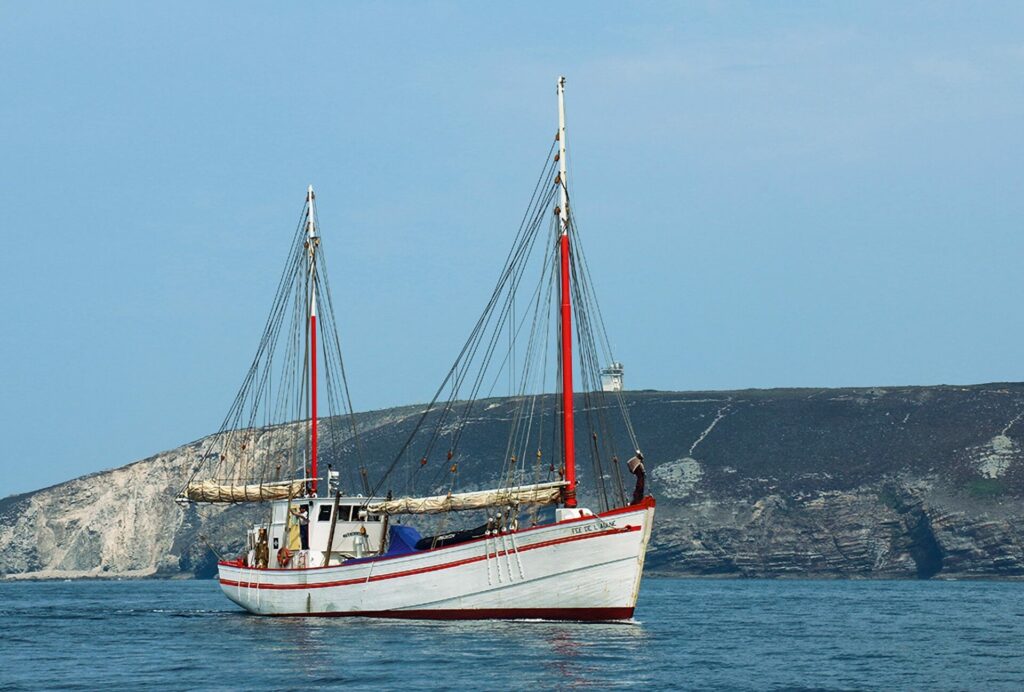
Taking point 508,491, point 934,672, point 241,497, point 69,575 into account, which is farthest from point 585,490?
point 934,672

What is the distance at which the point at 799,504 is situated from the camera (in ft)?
556

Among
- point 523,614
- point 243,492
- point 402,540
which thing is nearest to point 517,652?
point 523,614

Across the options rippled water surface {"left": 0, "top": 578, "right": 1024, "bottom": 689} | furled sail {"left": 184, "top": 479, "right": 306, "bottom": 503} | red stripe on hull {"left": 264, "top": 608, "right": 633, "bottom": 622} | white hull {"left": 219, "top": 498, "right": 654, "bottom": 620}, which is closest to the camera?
rippled water surface {"left": 0, "top": 578, "right": 1024, "bottom": 689}

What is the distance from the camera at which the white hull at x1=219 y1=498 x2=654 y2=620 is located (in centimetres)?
5144

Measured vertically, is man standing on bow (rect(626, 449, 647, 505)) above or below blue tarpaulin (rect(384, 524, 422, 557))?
above

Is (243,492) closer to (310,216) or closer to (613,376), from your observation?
(310,216)

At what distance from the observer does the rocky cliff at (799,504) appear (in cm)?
16300

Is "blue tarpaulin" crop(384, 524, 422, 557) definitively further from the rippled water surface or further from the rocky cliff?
the rocky cliff

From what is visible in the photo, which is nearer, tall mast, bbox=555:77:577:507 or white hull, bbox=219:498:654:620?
white hull, bbox=219:498:654:620

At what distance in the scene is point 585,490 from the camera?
17888 cm

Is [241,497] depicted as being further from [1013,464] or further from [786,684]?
[1013,464]

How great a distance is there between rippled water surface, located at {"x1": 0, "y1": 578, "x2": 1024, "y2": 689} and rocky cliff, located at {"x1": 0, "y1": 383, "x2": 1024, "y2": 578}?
9475cm

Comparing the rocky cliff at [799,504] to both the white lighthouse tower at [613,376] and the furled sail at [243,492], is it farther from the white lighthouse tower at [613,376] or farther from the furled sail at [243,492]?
the furled sail at [243,492]

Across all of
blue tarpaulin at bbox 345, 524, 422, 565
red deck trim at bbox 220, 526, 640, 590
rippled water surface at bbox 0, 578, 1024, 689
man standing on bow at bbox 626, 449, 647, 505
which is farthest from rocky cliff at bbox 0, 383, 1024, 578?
blue tarpaulin at bbox 345, 524, 422, 565
